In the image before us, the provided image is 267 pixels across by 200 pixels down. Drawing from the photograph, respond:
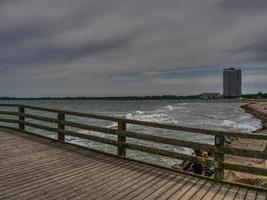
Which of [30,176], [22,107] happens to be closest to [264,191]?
[30,176]

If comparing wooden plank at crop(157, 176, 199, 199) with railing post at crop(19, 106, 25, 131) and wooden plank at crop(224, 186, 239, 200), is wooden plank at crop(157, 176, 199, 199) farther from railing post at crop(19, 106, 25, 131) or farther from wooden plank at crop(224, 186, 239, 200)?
railing post at crop(19, 106, 25, 131)

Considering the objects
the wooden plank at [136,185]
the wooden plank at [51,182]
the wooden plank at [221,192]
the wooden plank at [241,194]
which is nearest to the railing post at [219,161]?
the wooden plank at [221,192]

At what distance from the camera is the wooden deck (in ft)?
20.6

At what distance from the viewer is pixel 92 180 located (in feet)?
23.4

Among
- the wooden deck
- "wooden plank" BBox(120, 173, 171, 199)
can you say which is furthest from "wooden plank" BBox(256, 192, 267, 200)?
"wooden plank" BBox(120, 173, 171, 199)

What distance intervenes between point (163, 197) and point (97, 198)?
129 centimetres

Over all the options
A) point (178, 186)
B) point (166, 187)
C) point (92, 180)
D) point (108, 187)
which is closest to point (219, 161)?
point (178, 186)

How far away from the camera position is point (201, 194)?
21.4 feet

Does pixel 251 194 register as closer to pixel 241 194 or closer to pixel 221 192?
pixel 241 194

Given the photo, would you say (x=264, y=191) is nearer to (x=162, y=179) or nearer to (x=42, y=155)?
(x=162, y=179)

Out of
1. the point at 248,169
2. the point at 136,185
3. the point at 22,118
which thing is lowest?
the point at 136,185

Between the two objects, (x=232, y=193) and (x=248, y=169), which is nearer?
(x=232, y=193)

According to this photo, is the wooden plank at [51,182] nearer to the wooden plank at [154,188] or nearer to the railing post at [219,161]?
the wooden plank at [154,188]

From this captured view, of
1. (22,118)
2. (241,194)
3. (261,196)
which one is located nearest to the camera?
(261,196)
